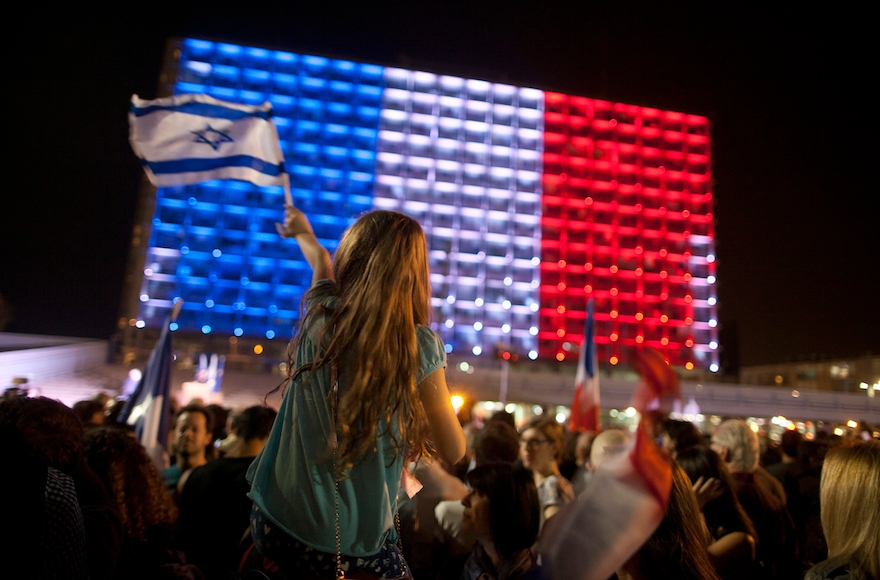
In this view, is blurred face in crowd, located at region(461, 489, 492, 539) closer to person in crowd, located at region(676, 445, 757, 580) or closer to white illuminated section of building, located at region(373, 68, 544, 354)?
person in crowd, located at region(676, 445, 757, 580)

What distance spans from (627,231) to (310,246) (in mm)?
41080

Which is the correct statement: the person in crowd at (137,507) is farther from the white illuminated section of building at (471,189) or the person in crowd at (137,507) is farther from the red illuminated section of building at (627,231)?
the red illuminated section of building at (627,231)

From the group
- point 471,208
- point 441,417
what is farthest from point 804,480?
point 471,208

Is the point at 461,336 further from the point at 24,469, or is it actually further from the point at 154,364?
the point at 24,469

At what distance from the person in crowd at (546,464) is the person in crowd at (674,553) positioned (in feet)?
6.35

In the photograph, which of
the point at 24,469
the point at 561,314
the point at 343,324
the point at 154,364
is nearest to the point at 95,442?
the point at 24,469

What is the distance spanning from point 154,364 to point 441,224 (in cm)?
3145

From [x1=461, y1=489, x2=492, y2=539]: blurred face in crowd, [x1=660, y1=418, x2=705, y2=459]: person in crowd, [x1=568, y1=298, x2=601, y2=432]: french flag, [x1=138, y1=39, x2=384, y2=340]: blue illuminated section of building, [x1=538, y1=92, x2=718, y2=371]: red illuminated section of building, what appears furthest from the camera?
[x1=538, y1=92, x2=718, y2=371]: red illuminated section of building

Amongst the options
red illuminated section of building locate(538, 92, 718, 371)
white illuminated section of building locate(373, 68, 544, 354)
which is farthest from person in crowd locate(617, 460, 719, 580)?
red illuminated section of building locate(538, 92, 718, 371)

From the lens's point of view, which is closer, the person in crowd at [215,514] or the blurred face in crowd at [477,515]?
the blurred face in crowd at [477,515]

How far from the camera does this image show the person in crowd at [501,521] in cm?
234

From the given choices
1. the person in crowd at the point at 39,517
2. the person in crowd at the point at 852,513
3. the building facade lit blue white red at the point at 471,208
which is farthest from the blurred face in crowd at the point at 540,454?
the building facade lit blue white red at the point at 471,208

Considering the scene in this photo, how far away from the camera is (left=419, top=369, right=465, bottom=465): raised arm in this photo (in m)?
1.41

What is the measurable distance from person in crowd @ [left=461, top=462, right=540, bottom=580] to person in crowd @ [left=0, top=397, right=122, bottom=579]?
1.26 metres
